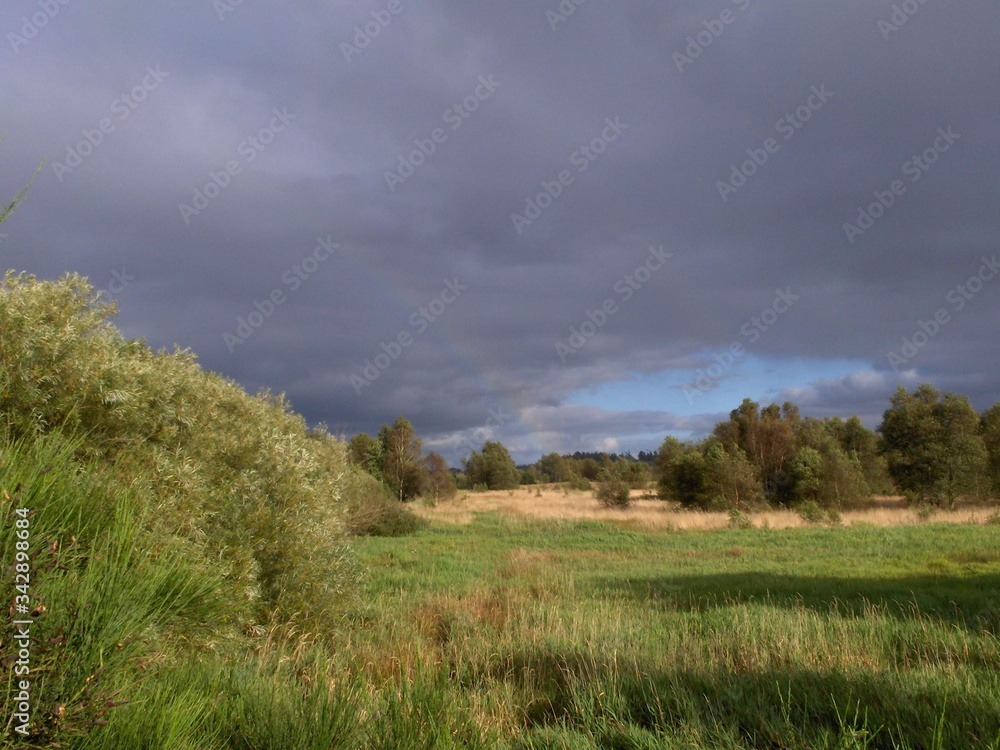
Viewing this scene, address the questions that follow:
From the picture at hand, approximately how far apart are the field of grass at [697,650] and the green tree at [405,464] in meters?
34.8

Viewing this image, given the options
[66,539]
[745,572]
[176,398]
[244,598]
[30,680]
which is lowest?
[745,572]

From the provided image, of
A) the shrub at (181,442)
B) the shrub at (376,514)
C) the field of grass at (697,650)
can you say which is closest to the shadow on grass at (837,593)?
the field of grass at (697,650)

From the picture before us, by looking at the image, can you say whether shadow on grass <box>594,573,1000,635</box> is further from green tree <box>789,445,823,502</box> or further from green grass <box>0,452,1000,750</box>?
green tree <box>789,445,823,502</box>

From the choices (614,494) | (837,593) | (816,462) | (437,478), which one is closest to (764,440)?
(816,462)

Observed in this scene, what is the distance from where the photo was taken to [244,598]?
24.4 feet

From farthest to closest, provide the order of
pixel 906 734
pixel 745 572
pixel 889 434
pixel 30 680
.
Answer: pixel 889 434 < pixel 745 572 < pixel 906 734 < pixel 30 680

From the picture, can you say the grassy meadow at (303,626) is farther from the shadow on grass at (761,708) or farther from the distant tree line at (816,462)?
the distant tree line at (816,462)

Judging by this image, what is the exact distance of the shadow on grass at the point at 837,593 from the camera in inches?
430

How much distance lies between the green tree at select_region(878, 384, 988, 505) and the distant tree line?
0.07 metres

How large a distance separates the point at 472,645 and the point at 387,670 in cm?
188

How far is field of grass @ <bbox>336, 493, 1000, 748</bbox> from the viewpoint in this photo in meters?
5.39

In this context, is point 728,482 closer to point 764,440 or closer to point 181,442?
point 764,440

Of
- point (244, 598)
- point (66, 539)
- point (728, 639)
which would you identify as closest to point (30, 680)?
point (66, 539)

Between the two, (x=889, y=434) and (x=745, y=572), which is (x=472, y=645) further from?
(x=889, y=434)
